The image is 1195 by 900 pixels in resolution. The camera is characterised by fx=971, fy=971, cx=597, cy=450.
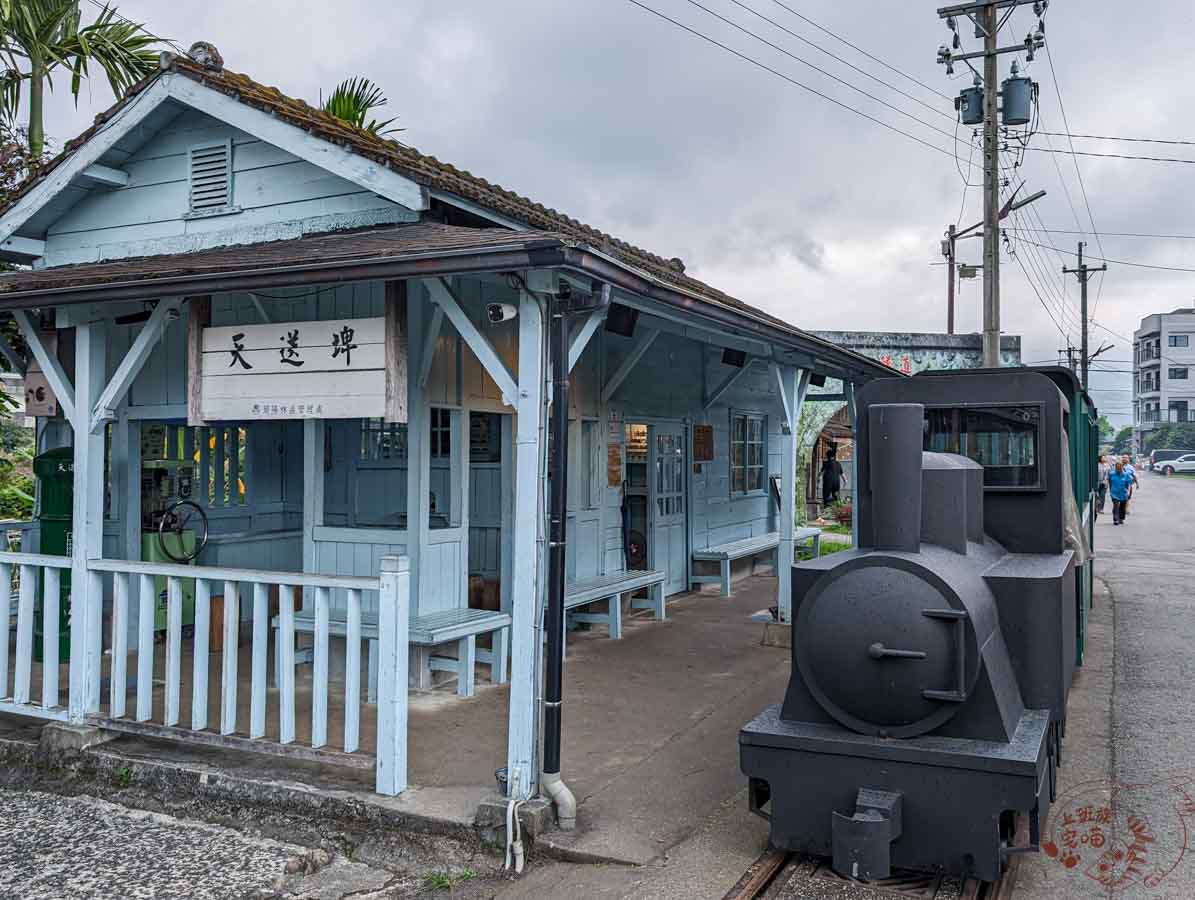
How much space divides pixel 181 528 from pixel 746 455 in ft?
24.2

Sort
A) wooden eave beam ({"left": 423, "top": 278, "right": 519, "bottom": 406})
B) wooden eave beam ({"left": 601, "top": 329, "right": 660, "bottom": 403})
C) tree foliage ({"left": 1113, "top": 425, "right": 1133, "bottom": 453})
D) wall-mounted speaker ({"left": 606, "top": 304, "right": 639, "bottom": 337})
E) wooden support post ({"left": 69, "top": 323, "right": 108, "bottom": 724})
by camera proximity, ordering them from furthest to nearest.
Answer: tree foliage ({"left": 1113, "top": 425, "right": 1133, "bottom": 453}) < wooden eave beam ({"left": 601, "top": 329, "right": 660, "bottom": 403}) < wall-mounted speaker ({"left": 606, "top": 304, "right": 639, "bottom": 337}) < wooden support post ({"left": 69, "top": 323, "right": 108, "bottom": 724}) < wooden eave beam ({"left": 423, "top": 278, "right": 519, "bottom": 406})

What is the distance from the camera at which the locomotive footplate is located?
373 cm

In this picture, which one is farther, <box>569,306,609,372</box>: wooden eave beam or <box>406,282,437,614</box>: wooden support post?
<box>406,282,437,614</box>: wooden support post

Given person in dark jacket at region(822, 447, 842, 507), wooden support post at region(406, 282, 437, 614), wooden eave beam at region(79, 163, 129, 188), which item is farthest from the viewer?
person in dark jacket at region(822, 447, 842, 507)

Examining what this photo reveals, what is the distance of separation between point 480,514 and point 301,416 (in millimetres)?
3118

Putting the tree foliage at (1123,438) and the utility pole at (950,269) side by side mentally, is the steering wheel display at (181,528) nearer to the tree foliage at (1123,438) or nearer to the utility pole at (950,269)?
the utility pole at (950,269)

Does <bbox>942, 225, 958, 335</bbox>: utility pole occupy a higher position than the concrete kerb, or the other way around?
<bbox>942, 225, 958, 335</bbox>: utility pole

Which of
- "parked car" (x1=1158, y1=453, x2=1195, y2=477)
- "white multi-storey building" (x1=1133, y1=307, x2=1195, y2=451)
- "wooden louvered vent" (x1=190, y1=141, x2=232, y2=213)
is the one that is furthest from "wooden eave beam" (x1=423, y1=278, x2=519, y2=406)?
"white multi-storey building" (x1=1133, y1=307, x2=1195, y2=451)

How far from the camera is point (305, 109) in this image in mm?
7332

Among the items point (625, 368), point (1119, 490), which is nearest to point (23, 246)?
point (625, 368)

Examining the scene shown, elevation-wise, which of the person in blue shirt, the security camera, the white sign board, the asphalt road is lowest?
the asphalt road

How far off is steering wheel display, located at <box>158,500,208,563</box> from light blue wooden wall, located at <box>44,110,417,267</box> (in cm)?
208

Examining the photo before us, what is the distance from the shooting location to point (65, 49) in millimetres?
11062
